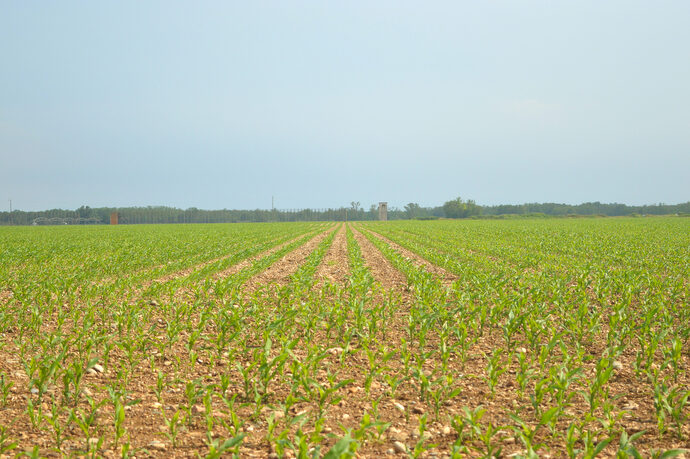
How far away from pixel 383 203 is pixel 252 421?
14554 cm

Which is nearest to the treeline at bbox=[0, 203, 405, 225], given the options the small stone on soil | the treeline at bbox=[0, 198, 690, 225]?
the treeline at bbox=[0, 198, 690, 225]

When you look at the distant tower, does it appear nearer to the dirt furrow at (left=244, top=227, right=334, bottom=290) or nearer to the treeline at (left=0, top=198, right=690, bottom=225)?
the treeline at (left=0, top=198, right=690, bottom=225)

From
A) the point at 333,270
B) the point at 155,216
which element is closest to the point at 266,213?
the point at 155,216

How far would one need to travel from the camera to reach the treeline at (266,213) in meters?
125

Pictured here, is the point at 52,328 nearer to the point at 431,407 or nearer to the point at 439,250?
the point at 431,407

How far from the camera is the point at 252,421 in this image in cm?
386

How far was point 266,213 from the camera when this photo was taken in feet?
482

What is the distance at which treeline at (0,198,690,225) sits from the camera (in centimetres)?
12544

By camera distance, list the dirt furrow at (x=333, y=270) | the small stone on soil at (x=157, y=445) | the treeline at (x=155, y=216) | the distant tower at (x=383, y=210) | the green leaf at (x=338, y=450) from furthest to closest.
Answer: the distant tower at (x=383, y=210)
the treeline at (x=155, y=216)
the dirt furrow at (x=333, y=270)
the small stone on soil at (x=157, y=445)
the green leaf at (x=338, y=450)

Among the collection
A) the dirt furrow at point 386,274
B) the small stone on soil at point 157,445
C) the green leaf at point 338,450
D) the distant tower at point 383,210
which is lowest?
the small stone on soil at point 157,445

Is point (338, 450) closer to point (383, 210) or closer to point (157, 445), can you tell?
point (157, 445)

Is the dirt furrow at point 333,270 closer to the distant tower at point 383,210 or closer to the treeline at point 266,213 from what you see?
the treeline at point 266,213

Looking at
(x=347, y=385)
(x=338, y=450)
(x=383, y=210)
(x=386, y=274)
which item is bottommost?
(x=347, y=385)

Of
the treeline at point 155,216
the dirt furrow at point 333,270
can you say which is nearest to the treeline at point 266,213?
the treeline at point 155,216
